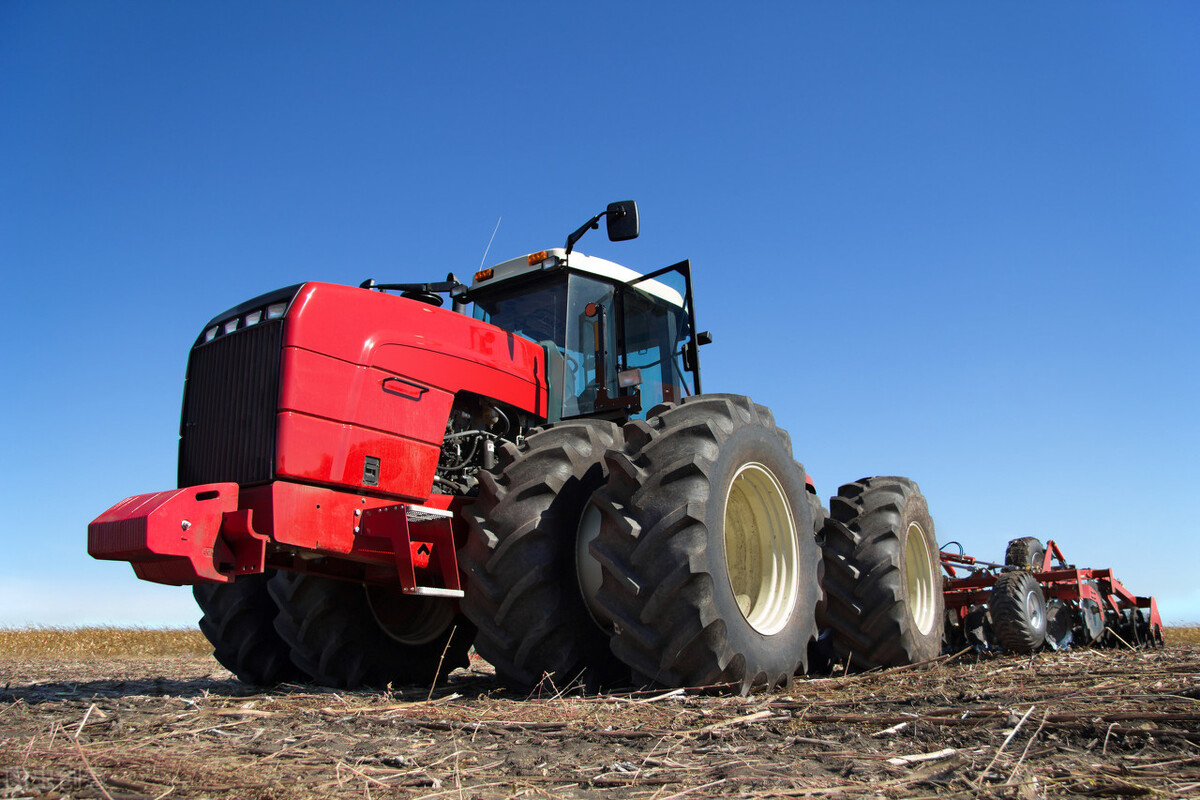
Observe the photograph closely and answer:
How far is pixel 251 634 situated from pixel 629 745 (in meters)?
4.26

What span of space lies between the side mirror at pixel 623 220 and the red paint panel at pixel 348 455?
6.16 feet

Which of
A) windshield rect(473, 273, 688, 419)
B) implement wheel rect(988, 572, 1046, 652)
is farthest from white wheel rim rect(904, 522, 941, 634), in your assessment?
windshield rect(473, 273, 688, 419)

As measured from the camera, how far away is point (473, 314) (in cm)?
716

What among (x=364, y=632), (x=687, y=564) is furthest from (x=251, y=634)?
(x=687, y=564)

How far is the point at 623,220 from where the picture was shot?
5957 millimetres

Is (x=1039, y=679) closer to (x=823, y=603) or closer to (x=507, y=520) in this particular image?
(x=823, y=603)

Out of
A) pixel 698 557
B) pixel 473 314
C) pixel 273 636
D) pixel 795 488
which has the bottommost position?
pixel 273 636

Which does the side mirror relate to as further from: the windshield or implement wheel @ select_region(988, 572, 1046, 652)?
implement wheel @ select_region(988, 572, 1046, 652)

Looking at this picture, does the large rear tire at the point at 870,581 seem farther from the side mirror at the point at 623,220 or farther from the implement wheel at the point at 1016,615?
the side mirror at the point at 623,220

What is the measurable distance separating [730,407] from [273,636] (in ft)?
12.8

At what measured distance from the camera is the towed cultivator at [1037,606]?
7910 mm

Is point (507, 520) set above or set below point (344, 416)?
below

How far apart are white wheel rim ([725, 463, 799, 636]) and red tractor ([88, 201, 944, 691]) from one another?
1cm

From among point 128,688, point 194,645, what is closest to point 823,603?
point 128,688
